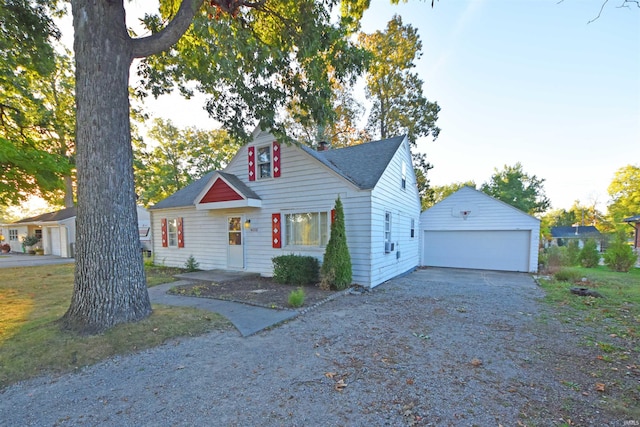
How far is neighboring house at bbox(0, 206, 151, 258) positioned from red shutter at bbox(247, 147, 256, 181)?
13.5 m

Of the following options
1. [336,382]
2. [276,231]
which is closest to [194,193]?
[276,231]

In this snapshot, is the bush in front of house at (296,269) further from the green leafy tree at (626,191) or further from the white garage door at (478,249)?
the green leafy tree at (626,191)

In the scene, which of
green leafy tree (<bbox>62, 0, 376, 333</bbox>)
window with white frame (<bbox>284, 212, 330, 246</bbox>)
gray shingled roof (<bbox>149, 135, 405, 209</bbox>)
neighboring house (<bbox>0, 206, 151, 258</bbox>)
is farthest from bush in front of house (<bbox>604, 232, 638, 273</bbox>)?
neighboring house (<bbox>0, 206, 151, 258</bbox>)

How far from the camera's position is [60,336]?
3936 mm

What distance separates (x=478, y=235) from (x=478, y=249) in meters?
0.66

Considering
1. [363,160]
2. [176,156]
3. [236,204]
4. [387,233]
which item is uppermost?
[176,156]

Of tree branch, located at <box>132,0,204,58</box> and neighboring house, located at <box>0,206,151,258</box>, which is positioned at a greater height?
tree branch, located at <box>132,0,204,58</box>

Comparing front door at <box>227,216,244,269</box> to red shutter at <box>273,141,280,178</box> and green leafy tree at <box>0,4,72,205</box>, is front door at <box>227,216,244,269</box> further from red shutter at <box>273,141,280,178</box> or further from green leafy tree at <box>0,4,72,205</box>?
green leafy tree at <box>0,4,72,205</box>

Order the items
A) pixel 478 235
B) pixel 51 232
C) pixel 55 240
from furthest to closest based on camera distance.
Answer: pixel 51 232
pixel 55 240
pixel 478 235

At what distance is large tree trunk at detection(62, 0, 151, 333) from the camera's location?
4219 millimetres

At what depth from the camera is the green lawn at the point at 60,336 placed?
3.27m

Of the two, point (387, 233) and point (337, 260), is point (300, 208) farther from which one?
point (387, 233)

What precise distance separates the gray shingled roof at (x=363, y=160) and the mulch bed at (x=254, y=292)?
130 inches

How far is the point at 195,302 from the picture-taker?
6.11m
